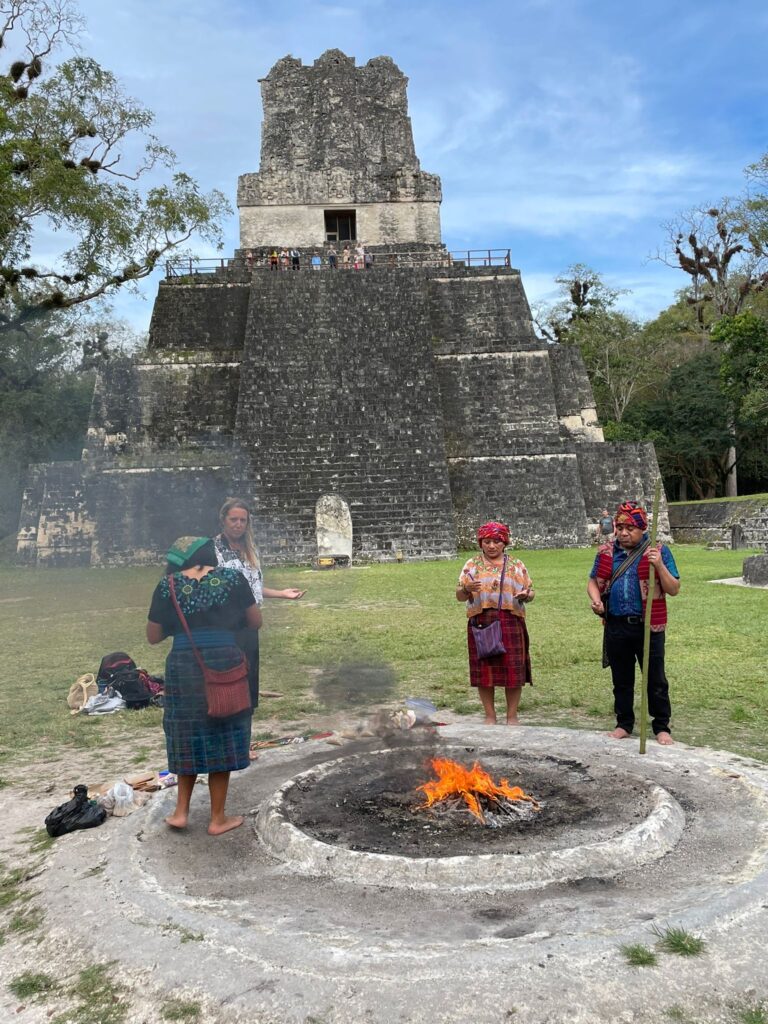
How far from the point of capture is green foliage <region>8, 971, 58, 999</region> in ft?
7.43

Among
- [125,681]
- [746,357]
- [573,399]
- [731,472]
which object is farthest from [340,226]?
[125,681]

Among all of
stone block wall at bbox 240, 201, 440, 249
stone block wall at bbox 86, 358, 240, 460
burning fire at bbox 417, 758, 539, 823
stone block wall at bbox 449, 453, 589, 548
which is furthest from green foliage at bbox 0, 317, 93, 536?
burning fire at bbox 417, 758, 539, 823

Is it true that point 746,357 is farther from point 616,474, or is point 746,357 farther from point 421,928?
point 421,928

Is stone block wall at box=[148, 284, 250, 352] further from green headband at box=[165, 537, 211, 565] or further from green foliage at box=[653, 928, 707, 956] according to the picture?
green foliage at box=[653, 928, 707, 956]

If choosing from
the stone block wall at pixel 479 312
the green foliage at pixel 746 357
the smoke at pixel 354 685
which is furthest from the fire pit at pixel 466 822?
the green foliage at pixel 746 357

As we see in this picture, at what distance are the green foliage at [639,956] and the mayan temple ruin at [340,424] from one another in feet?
45.5

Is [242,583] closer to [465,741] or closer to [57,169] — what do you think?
[465,741]

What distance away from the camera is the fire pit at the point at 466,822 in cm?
271

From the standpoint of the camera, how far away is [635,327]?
1371 inches

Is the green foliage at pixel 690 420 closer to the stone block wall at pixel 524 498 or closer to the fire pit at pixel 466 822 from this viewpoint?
the stone block wall at pixel 524 498

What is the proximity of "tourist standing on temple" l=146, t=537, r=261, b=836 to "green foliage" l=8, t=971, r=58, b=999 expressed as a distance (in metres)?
0.95

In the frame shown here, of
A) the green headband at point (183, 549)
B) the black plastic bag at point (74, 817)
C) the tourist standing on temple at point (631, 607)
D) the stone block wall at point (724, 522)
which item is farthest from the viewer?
the stone block wall at point (724, 522)

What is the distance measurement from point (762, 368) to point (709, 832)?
21723 mm

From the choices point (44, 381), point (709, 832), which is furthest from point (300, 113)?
point (709, 832)
